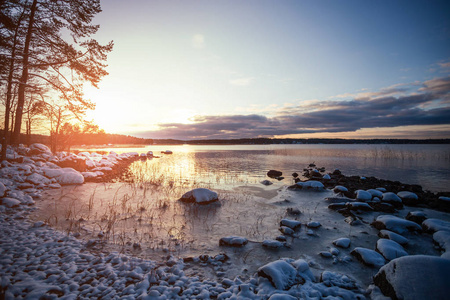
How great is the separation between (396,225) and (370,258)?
3385 mm

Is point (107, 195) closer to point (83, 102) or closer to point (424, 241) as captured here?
point (83, 102)

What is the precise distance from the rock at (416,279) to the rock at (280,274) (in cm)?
165

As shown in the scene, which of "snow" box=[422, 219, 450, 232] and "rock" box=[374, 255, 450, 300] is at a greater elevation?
"rock" box=[374, 255, 450, 300]

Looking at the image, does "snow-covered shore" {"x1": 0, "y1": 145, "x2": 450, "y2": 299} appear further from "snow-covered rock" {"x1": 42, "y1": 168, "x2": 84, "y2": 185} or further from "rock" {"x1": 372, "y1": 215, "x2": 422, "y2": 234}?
"snow-covered rock" {"x1": 42, "y1": 168, "x2": 84, "y2": 185}

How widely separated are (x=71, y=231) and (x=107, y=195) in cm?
496

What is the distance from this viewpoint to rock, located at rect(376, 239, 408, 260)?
4863 mm

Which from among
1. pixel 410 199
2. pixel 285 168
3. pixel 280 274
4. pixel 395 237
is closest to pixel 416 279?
pixel 280 274

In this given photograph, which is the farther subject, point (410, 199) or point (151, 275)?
point (410, 199)

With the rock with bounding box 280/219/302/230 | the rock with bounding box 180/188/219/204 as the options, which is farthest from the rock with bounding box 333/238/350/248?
the rock with bounding box 180/188/219/204

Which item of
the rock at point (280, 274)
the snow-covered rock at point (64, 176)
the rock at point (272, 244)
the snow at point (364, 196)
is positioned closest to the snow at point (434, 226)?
the snow at point (364, 196)

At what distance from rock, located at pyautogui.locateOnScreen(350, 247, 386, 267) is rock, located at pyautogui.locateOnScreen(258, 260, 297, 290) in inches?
83.1

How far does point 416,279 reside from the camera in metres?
3.25

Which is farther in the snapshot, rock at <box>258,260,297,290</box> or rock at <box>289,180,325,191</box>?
rock at <box>289,180,325,191</box>

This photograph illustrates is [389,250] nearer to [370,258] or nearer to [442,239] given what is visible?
[370,258]
